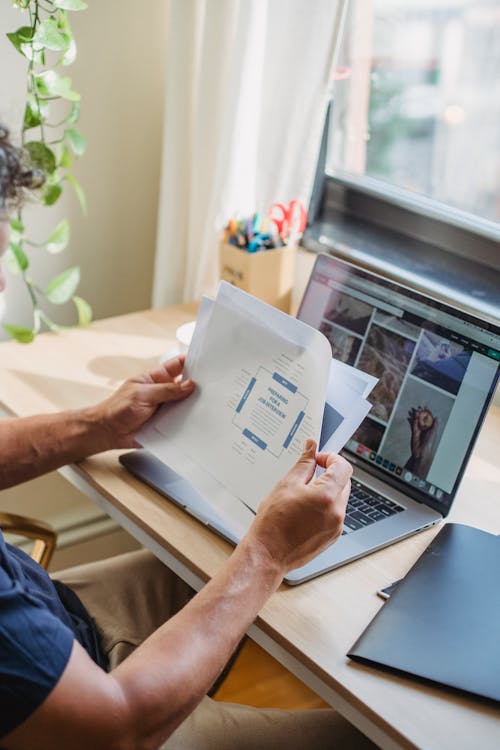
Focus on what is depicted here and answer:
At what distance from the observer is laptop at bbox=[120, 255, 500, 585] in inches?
45.5

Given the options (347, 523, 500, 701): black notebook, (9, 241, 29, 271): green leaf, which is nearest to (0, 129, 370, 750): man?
(347, 523, 500, 701): black notebook

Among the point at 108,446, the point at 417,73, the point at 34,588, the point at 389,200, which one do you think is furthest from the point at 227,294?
the point at 417,73

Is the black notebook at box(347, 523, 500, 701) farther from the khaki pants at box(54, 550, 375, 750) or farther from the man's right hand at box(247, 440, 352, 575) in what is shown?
the khaki pants at box(54, 550, 375, 750)

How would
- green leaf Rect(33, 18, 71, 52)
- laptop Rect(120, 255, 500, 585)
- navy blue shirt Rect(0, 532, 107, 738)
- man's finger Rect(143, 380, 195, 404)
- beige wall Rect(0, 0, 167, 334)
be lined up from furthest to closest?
beige wall Rect(0, 0, 167, 334) → green leaf Rect(33, 18, 71, 52) → man's finger Rect(143, 380, 195, 404) → laptop Rect(120, 255, 500, 585) → navy blue shirt Rect(0, 532, 107, 738)

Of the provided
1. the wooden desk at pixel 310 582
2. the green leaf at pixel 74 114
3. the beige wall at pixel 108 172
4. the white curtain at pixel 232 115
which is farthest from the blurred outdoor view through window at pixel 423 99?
the wooden desk at pixel 310 582

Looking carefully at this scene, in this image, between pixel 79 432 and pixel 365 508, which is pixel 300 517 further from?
pixel 79 432

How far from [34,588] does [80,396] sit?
1.57ft

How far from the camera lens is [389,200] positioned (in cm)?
185

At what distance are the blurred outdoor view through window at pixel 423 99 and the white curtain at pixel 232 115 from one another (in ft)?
0.59

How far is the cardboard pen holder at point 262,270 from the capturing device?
1.71 metres

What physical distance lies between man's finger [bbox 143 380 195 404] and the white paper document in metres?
0.01

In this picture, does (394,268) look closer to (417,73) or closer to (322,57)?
(322,57)

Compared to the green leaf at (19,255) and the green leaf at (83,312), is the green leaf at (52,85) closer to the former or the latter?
the green leaf at (19,255)

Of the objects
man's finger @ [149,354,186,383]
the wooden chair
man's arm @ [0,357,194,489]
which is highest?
man's finger @ [149,354,186,383]
